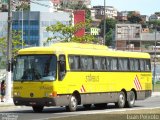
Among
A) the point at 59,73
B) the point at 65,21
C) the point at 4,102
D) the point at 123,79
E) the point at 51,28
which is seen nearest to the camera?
the point at 59,73

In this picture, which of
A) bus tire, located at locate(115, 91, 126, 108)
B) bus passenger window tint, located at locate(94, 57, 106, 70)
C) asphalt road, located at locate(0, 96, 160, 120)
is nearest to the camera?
asphalt road, located at locate(0, 96, 160, 120)

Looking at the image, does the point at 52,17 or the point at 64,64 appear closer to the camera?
the point at 64,64

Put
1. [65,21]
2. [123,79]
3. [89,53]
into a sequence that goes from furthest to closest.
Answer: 1. [65,21]
2. [123,79]
3. [89,53]

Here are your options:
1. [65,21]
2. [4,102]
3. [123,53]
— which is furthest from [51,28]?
[65,21]

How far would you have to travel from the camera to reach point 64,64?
30.2 meters

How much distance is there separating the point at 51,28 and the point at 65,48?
41.5 meters

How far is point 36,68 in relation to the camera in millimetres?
30062

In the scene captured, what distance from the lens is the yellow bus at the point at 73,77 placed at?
29.9 meters

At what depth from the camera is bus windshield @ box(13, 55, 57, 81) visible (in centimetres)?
2991

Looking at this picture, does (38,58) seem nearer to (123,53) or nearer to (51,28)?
(123,53)

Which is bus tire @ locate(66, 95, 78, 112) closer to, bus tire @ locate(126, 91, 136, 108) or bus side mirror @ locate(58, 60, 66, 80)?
bus side mirror @ locate(58, 60, 66, 80)

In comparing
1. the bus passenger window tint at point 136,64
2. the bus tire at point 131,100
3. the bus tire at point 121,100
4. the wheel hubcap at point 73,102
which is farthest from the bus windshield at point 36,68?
the bus passenger window tint at point 136,64

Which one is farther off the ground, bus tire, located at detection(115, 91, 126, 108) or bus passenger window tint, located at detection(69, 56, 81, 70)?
bus passenger window tint, located at detection(69, 56, 81, 70)

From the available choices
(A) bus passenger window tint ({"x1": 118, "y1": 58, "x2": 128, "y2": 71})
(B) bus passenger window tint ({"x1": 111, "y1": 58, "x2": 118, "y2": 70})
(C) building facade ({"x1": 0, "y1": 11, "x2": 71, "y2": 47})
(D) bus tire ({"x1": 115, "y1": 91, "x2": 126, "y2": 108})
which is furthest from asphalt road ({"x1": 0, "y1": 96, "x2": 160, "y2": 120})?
(C) building facade ({"x1": 0, "y1": 11, "x2": 71, "y2": 47})
